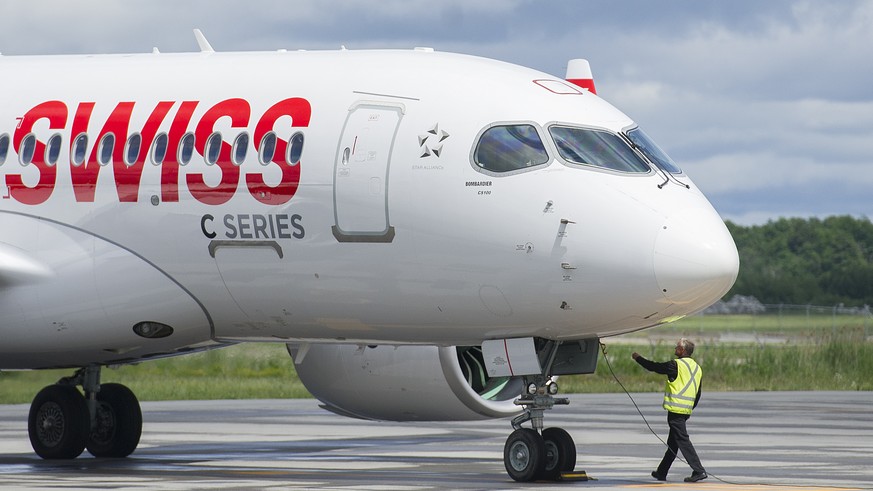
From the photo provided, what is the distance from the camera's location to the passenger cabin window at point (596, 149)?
684 inches

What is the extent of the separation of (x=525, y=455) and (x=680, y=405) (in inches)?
73.8

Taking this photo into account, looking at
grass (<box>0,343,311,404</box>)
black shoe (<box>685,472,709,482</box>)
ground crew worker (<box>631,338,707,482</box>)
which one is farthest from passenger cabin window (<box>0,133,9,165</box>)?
grass (<box>0,343,311,404</box>)

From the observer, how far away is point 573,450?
709 inches

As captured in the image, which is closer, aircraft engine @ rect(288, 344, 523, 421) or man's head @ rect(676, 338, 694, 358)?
man's head @ rect(676, 338, 694, 358)

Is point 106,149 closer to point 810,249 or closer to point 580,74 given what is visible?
point 580,74

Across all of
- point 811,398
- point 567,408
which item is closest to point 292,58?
point 567,408

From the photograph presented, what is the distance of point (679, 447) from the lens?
18.4m

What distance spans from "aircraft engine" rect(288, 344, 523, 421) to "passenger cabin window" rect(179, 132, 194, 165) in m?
2.92

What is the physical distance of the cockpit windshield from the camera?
17689mm

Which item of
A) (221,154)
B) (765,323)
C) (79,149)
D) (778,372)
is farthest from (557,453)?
(765,323)

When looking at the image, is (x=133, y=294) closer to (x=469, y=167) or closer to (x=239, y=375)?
(x=469, y=167)

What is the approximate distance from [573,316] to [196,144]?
468 cm

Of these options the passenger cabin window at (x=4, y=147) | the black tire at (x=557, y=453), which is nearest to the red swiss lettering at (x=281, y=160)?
the passenger cabin window at (x=4, y=147)

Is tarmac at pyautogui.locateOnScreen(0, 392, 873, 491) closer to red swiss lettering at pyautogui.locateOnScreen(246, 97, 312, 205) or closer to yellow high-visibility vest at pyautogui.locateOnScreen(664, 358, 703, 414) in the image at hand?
yellow high-visibility vest at pyautogui.locateOnScreen(664, 358, 703, 414)
